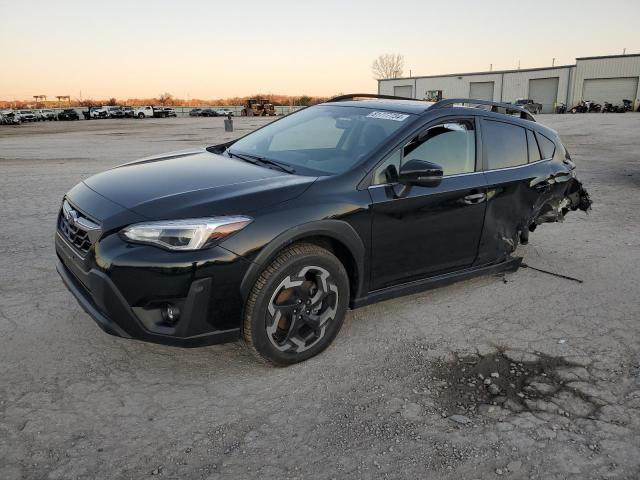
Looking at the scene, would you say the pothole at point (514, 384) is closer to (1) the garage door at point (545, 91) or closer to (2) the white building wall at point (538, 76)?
(2) the white building wall at point (538, 76)

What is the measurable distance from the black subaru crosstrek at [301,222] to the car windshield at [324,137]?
0.02m

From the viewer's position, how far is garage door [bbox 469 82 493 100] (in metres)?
64.6

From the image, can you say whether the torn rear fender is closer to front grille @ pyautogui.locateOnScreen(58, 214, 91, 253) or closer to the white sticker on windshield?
the white sticker on windshield

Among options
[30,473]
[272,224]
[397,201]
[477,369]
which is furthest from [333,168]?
[30,473]

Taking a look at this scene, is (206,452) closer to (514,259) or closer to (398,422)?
(398,422)

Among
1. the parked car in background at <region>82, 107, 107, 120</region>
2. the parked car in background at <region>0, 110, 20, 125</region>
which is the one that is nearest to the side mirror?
the parked car in background at <region>0, 110, 20, 125</region>

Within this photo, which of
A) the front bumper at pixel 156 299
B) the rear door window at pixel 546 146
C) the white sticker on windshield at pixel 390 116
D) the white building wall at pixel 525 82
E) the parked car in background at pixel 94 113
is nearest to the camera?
the front bumper at pixel 156 299

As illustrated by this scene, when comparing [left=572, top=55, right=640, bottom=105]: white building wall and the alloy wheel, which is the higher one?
[left=572, top=55, right=640, bottom=105]: white building wall

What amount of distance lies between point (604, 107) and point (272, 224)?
190ft

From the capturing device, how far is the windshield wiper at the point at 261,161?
11.9 ft

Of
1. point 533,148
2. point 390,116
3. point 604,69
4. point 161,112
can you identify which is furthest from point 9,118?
point 604,69

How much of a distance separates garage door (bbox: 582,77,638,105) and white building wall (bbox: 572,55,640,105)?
0.42 metres

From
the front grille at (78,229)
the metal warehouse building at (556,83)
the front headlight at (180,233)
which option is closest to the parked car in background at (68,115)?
the metal warehouse building at (556,83)

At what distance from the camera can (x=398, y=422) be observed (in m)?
2.74
